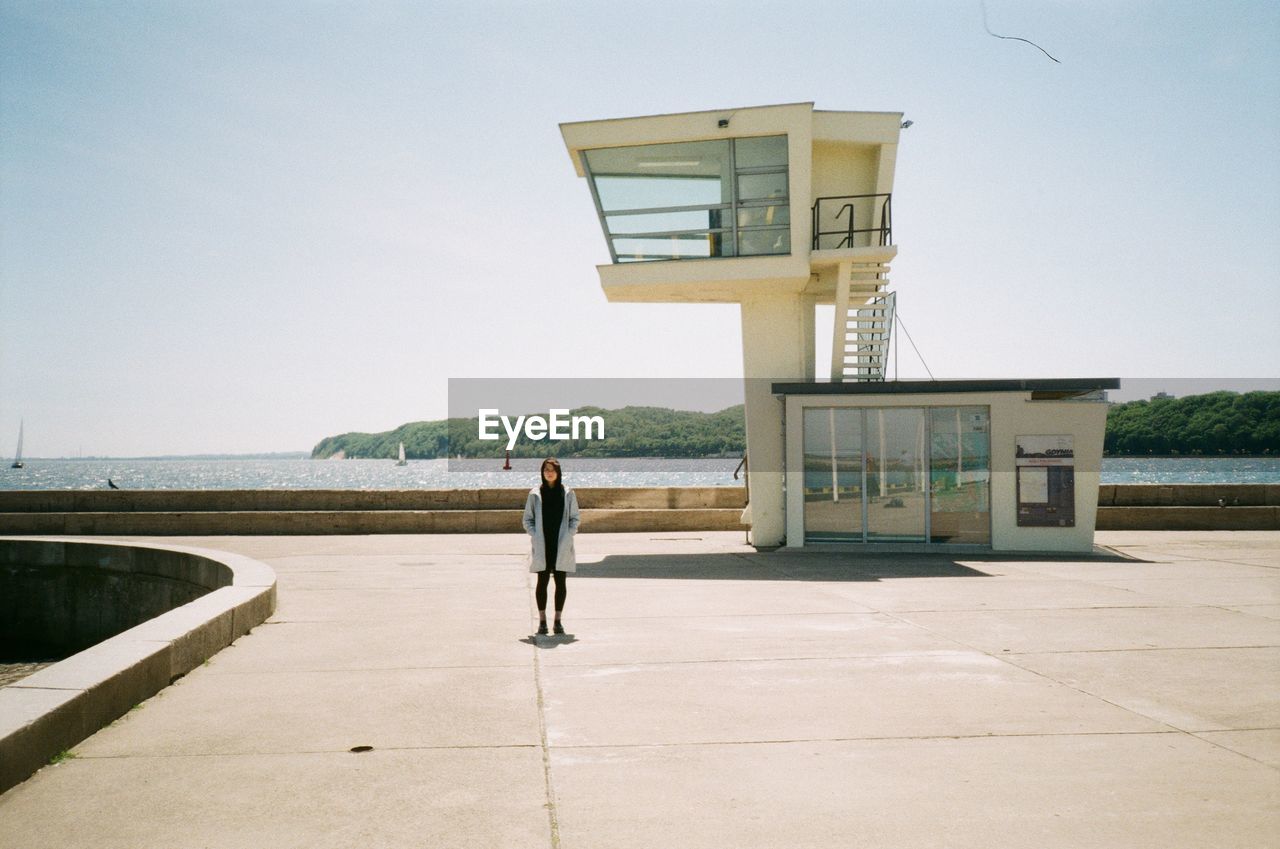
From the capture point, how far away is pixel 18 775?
4715mm

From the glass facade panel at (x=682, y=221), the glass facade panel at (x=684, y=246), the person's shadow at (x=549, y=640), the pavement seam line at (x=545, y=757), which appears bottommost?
the person's shadow at (x=549, y=640)

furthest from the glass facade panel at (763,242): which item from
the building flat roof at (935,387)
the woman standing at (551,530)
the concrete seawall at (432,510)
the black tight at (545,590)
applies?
the black tight at (545,590)

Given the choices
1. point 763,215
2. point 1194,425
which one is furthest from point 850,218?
point 1194,425

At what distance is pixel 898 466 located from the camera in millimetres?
17469

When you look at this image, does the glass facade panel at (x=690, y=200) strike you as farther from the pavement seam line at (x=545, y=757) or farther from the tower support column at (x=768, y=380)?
the pavement seam line at (x=545, y=757)

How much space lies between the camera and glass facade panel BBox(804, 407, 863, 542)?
17.6 m

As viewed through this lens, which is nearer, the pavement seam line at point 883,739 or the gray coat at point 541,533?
the pavement seam line at point 883,739

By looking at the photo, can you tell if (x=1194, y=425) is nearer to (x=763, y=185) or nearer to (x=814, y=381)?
(x=814, y=381)

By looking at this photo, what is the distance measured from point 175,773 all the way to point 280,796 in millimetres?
744

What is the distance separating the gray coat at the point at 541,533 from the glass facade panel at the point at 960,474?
9.92m

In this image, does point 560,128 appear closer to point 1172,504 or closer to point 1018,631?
point 1018,631

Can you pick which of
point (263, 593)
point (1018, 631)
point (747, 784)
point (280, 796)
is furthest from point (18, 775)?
point (1018, 631)

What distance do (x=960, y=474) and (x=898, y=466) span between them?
1112 millimetres

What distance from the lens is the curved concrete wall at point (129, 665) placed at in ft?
16.1
